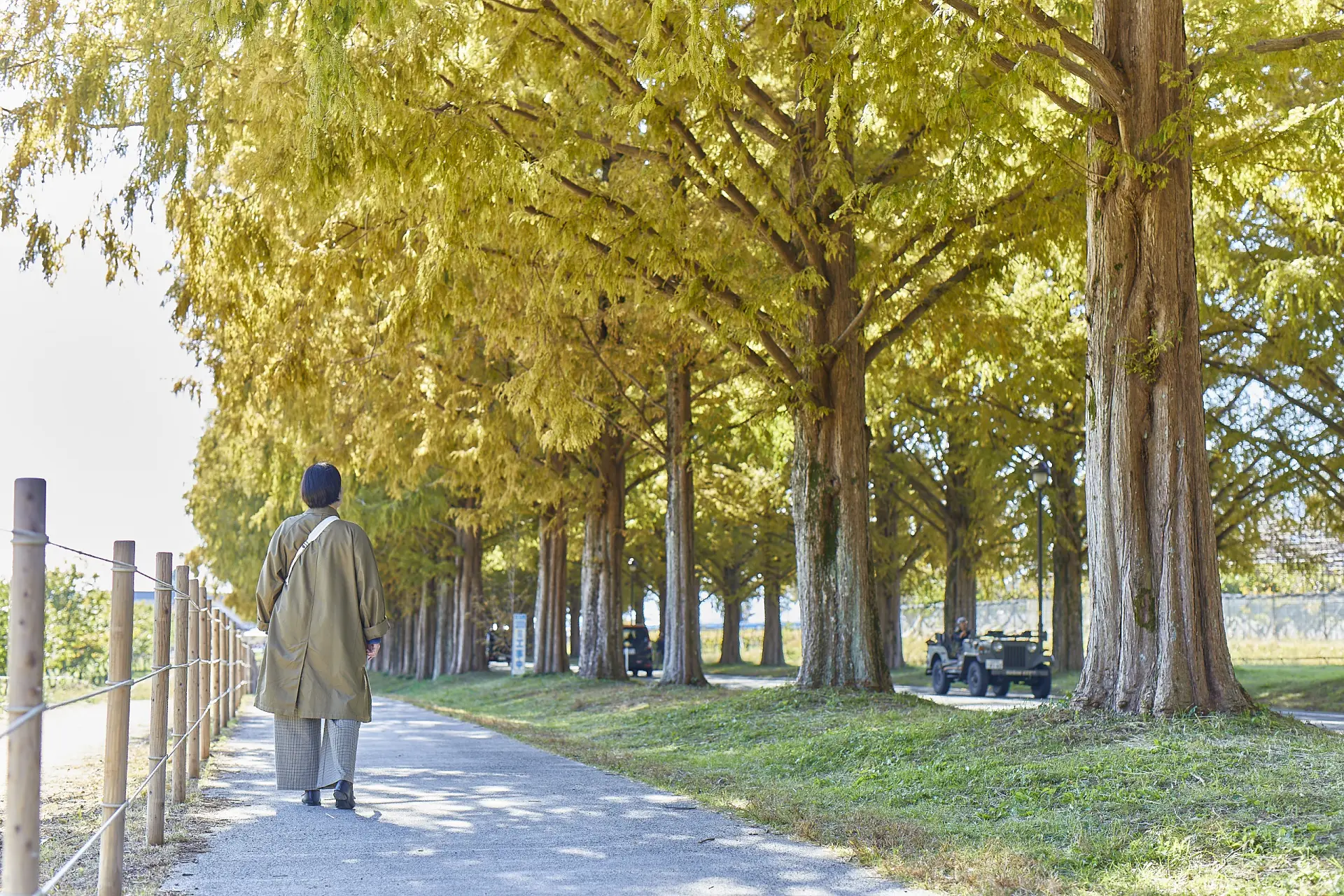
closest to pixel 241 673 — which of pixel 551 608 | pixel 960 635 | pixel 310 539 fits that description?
pixel 551 608

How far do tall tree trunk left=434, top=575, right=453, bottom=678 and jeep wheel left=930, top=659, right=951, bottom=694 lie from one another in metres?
17.4

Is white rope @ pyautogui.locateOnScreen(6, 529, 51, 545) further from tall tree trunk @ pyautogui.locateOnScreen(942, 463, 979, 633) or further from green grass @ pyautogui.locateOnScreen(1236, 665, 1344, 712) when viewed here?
tall tree trunk @ pyautogui.locateOnScreen(942, 463, 979, 633)

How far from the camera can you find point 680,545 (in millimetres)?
23078

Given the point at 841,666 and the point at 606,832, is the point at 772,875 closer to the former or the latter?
the point at 606,832

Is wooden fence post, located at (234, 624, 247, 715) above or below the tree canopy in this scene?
below

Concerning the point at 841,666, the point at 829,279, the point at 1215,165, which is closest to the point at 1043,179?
the point at 1215,165

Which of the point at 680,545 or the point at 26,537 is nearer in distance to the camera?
the point at 26,537

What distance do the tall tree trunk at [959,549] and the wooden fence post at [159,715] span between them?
92.3 ft

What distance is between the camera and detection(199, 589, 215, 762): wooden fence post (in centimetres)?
967

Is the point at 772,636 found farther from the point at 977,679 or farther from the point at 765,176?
the point at 765,176

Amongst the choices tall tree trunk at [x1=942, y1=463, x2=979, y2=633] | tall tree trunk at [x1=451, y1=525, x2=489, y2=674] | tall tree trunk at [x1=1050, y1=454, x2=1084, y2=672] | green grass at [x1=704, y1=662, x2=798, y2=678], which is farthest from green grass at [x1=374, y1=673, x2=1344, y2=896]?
green grass at [x1=704, y1=662, x2=798, y2=678]

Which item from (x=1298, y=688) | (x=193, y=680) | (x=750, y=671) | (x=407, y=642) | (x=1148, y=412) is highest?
(x=1148, y=412)

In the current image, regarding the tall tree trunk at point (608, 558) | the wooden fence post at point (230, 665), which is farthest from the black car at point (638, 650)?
the wooden fence post at point (230, 665)

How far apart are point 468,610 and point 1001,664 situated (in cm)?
1628
